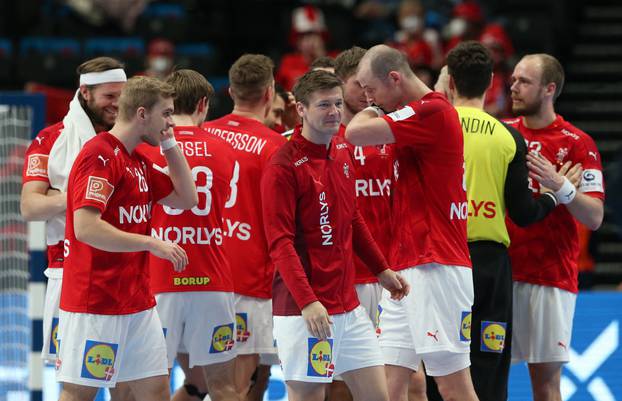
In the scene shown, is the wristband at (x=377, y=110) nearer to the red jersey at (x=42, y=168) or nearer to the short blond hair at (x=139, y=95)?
the short blond hair at (x=139, y=95)

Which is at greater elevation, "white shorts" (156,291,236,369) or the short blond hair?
the short blond hair

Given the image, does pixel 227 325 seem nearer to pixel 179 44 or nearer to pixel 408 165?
pixel 408 165

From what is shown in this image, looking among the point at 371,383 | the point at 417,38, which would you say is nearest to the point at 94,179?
the point at 371,383

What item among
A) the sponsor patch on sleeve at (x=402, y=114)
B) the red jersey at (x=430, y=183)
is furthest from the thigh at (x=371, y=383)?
the sponsor patch on sleeve at (x=402, y=114)

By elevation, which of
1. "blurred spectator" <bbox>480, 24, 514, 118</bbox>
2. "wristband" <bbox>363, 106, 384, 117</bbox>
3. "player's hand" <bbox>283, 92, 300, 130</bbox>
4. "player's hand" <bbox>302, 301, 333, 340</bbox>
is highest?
"blurred spectator" <bbox>480, 24, 514, 118</bbox>

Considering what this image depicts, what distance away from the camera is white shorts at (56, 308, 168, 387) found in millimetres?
6117

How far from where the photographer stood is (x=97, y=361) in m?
6.10

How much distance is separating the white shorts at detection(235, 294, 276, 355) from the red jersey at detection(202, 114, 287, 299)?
0.07 meters

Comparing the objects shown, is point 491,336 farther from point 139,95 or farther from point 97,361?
point 139,95

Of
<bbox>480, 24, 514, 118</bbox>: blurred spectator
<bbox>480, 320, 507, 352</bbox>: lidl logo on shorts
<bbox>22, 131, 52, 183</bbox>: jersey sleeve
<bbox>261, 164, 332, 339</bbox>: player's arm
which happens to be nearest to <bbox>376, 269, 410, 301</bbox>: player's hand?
<bbox>261, 164, 332, 339</bbox>: player's arm

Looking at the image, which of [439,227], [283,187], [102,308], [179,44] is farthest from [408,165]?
[179,44]

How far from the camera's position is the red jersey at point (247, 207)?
7.57 meters

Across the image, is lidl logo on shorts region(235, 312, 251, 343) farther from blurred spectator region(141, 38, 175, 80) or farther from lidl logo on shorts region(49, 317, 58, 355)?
blurred spectator region(141, 38, 175, 80)

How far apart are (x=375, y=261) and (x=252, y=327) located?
1471 millimetres
